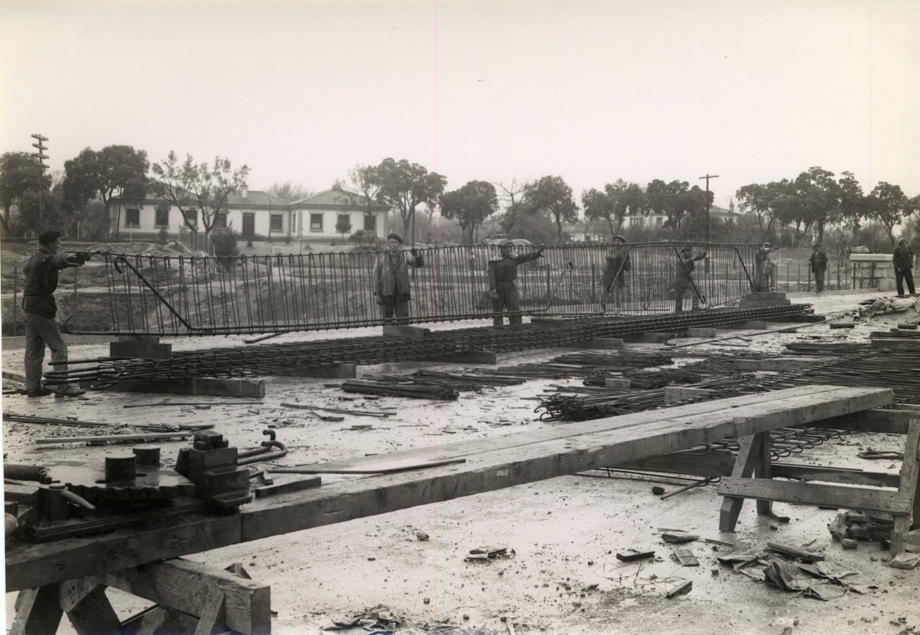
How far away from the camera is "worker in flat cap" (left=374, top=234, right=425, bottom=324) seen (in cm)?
1469

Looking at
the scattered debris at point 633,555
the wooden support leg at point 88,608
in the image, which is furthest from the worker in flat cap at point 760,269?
the wooden support leg at point 88,608

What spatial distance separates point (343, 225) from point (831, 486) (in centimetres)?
5387

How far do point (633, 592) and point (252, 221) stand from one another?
55226 millimetres

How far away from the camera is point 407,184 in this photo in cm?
5216

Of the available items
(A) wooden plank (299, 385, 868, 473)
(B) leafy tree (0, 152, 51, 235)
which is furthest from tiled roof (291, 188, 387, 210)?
(A) wooden plank (299, 385, 868, 473)

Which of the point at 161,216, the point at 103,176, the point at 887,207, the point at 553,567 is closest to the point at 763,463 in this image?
the point at 553,567

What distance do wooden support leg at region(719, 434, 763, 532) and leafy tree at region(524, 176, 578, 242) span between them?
49605mm

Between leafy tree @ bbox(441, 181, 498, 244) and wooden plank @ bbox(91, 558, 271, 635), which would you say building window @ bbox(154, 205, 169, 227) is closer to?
leafy tree @ bbox(441, 181, 498, 244)

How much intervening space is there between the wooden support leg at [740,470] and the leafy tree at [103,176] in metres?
26.8

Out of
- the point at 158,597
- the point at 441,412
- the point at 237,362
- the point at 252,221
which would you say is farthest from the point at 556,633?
the point at 252,221

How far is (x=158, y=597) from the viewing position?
8.41ft

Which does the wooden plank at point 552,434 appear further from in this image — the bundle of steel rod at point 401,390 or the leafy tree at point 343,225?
the leafy tree at point 343,225

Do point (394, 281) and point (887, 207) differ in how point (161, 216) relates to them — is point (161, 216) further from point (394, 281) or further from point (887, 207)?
point (887, 207)

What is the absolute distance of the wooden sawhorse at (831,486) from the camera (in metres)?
4.74
